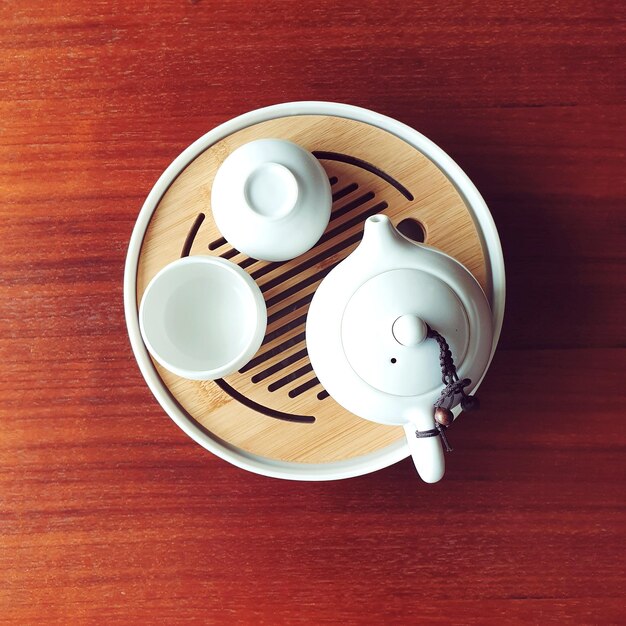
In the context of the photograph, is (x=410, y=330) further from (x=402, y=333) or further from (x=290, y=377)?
(x=290, y=377)

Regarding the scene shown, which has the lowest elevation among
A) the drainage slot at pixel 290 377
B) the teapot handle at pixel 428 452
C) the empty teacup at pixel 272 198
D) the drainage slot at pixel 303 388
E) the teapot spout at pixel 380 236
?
the teapot handle at pixel 428 452

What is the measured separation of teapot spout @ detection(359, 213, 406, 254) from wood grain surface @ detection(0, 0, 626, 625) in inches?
8.2

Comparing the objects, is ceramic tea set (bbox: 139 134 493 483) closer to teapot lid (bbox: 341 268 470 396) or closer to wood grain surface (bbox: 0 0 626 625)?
teapot lid (bbox: 341 268 470 396)

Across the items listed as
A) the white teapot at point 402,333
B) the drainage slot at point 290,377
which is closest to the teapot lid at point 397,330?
the white teapot at point 402,333

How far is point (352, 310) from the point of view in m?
0.41

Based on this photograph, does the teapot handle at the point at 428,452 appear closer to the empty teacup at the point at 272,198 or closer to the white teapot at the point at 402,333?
→ the white teapot at the point at 402,333

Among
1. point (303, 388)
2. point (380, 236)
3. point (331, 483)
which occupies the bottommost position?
point (331, 483)

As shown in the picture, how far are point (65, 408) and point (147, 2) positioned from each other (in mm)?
376

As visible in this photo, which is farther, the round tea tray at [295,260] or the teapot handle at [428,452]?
the round tea tray at [295,260]

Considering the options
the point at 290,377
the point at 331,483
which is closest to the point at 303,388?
the point at 290,377

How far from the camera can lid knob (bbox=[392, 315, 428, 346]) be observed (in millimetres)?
376

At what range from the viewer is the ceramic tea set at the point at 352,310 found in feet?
1.32

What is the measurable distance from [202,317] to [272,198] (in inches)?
5.1

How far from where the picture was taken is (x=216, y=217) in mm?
485
